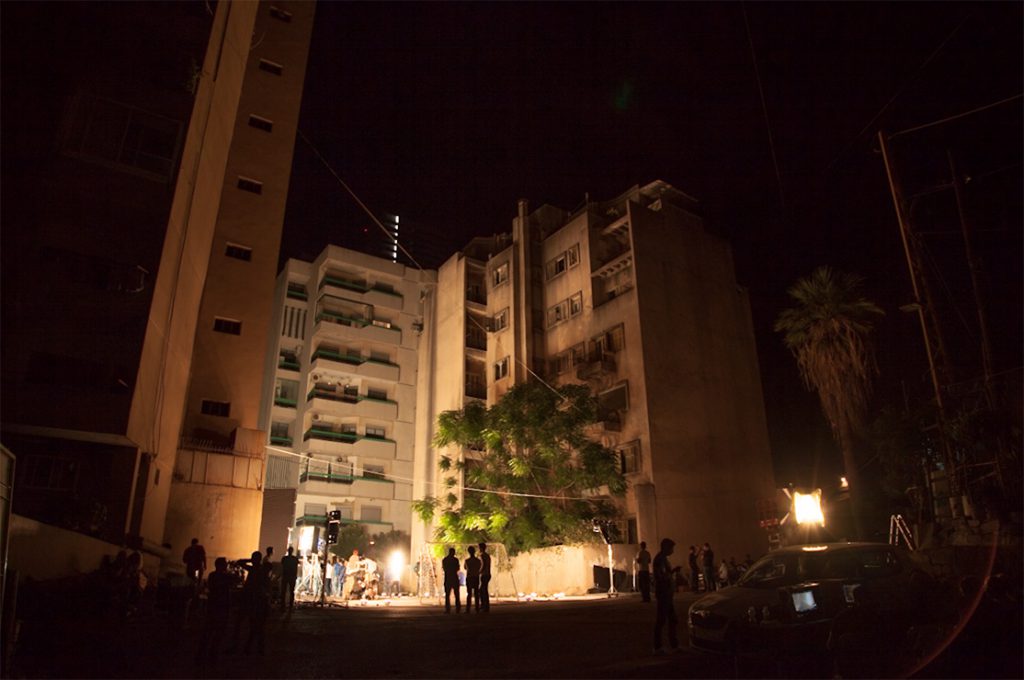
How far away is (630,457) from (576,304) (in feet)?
34.7

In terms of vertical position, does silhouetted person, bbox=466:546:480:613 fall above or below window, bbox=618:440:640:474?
below

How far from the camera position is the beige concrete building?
2431cm

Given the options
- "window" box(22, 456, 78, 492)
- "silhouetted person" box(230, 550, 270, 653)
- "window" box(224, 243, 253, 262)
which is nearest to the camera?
"silhouetted person" box(230, 550, 270, 653)

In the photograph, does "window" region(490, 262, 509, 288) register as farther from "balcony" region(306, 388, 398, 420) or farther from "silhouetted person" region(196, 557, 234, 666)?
"silhouetted person" region(196, 557, 234, 666)

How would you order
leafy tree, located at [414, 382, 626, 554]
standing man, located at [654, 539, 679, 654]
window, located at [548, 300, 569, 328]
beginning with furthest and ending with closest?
window, located at [548, 300, 569, 328]
leafy tree, located at [414, 382, 626, 554]
standing man, located at [654, 539, 679, 654]

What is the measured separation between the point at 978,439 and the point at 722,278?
23.5m

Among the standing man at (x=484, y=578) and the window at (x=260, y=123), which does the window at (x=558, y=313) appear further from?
the standing man at (x=484, y=578)

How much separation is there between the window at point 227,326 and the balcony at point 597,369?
1711 centimetres

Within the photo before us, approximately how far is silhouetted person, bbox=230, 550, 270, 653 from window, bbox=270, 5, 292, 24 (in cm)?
3107

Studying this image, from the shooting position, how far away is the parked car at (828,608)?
26.3 feet

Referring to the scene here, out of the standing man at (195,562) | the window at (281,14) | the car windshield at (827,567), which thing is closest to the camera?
the car windshield at (827,567)

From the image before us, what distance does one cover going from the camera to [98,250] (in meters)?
18.7

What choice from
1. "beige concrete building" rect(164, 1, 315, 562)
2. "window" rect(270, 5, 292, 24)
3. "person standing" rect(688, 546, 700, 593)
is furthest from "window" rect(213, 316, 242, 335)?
"person standing" rect(688, 546, 700, 593)

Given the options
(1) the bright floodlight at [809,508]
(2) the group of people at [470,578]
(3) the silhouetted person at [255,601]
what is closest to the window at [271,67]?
(2) the group of people at [470,578]
